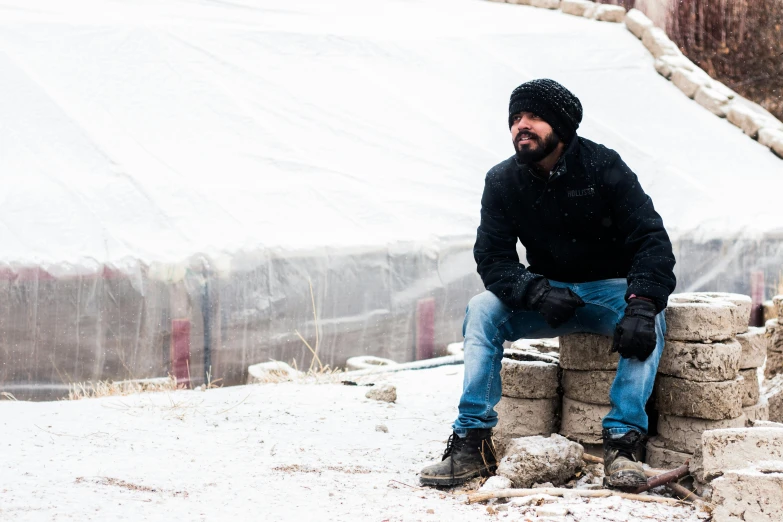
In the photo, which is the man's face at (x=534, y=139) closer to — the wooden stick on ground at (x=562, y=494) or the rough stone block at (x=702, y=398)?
the rough stone block at (x=702, y=398)

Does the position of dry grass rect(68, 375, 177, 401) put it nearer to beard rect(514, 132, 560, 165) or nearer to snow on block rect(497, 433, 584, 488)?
snow on block rect(497, 433, 584, 488)

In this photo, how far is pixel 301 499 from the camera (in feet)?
10.0

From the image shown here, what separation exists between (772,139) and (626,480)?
6.95m

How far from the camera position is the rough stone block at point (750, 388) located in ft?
12.4

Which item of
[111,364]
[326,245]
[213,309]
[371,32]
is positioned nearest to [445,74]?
[371,32]

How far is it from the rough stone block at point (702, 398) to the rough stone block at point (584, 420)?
0.82 feet

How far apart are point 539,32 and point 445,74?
152cm

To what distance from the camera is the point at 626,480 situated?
10.0ft

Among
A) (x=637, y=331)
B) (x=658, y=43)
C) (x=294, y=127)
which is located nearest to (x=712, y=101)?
(x=658, y=43)

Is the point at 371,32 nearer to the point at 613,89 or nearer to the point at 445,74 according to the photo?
the point at 445,74

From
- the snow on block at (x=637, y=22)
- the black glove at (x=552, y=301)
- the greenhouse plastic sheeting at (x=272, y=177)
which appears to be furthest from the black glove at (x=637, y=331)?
the snow on block at (x=637, y=22)

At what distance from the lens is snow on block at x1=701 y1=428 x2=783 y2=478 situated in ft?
9.30

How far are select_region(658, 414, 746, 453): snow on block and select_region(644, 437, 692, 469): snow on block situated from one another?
2 cm

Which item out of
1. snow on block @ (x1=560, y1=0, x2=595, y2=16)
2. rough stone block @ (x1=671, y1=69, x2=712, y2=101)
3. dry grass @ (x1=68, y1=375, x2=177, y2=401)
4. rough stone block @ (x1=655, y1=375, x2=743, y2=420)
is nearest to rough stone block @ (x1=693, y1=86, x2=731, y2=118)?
rough stone block @ (x1=671, y1=69, x2=712, y2=101)
